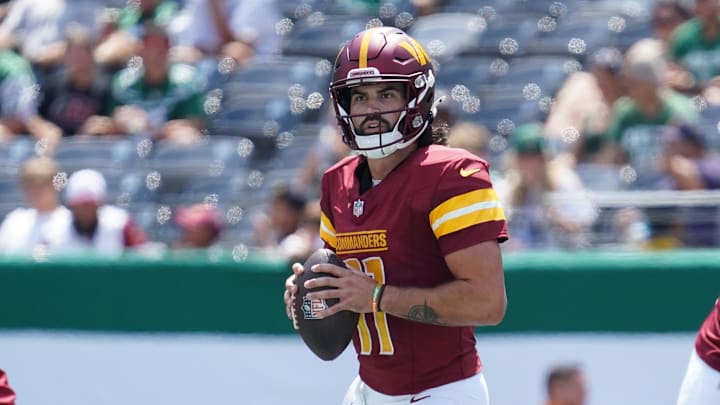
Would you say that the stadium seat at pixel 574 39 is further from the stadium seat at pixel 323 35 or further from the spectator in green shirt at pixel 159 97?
the spectator in green shirt at pixel 159 97

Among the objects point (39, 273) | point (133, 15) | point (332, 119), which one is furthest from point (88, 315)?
point (133, 15)

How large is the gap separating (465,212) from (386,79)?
48 cm

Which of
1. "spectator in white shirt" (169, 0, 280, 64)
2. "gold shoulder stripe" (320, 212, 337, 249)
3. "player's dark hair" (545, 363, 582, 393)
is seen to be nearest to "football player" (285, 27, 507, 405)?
"gold shoulder stripe" (320, 212, 337, 249)

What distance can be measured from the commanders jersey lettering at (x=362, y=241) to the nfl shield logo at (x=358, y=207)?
63mm

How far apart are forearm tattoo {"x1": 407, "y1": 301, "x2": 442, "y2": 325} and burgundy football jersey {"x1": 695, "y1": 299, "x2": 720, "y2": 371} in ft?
4.09

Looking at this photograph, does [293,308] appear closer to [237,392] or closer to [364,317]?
[364,317]

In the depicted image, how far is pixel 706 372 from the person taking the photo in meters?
4.41

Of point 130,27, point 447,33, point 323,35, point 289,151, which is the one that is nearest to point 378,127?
point 289,151

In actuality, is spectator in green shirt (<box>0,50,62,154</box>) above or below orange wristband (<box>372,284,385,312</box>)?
below

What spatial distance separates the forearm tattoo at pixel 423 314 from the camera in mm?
3672

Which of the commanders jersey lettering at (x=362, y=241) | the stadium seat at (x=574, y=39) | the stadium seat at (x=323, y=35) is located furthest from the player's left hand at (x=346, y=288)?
the stadium seat at (x=323, y=35)

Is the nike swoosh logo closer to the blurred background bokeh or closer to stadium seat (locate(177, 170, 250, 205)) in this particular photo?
the blurred background bokeh

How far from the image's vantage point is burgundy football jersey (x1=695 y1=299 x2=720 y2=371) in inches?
173

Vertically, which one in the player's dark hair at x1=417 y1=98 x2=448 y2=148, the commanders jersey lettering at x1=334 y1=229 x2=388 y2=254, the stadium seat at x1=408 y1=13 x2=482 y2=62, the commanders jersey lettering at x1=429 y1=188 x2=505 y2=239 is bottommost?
the stadium seat at x1=408 y1=13 x2=482 y2=62
